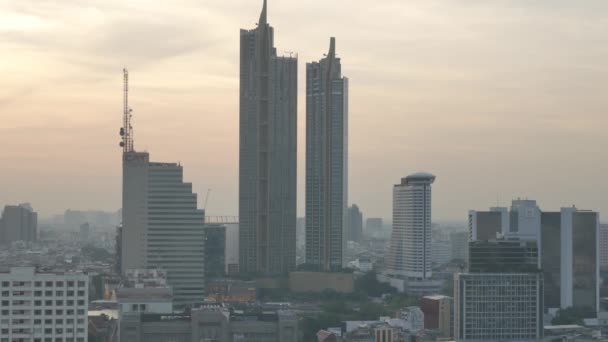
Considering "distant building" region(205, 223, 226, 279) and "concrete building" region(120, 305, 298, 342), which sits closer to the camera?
"concrete building" region(120, 305, 298, 342)

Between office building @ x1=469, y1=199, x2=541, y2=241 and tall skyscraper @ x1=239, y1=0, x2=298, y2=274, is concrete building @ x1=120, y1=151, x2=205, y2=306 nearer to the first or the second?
office building @ x1=469, y1=199, x2=541, y2=241

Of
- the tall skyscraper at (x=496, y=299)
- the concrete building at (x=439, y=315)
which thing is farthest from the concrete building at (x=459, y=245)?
the tall skyscraper at (x=496, y=299)

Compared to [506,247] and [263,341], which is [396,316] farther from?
[263,341]

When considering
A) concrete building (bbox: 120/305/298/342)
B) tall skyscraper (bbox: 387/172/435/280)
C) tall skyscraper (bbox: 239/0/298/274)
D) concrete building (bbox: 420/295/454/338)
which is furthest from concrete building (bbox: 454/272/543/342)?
tall skyscraper (bbox: 239/0/298/274)

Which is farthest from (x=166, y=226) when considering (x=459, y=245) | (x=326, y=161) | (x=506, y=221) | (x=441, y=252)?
(x=459, y=245)

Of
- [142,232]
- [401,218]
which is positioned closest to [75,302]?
[142,232]
